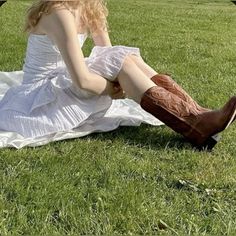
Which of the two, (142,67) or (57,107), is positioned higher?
(142,67)

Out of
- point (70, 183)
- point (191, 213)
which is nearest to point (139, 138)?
point (70, 183)

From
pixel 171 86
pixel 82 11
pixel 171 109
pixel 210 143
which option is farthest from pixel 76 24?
pixel 210 143

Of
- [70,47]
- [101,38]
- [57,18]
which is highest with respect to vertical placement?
[57,18]

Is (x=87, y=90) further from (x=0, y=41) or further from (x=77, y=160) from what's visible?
Result: (x=0, y=41)

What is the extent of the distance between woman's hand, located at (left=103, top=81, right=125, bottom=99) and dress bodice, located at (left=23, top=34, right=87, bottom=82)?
35cm

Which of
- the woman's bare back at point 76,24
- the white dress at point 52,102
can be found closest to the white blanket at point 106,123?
the white dress at point 52,102

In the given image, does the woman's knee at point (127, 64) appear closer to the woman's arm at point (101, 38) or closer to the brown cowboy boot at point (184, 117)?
the brown cowboy boot at point (184, 117)

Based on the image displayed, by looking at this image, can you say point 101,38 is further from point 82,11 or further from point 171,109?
point 171,109

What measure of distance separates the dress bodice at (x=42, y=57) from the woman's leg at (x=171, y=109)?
17.3 inches

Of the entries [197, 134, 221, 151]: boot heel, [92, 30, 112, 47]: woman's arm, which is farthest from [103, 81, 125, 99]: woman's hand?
[197, 134, 221, 151]: boot heel

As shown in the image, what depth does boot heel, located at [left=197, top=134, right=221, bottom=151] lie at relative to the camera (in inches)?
125

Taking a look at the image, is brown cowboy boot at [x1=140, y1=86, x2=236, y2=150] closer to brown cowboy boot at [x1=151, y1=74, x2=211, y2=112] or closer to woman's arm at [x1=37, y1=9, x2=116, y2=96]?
brown cowboy boot at [x1=151, y1=74, x2=211, y2=112]

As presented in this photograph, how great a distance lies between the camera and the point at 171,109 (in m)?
3.20

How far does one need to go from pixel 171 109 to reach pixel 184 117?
0.08m
